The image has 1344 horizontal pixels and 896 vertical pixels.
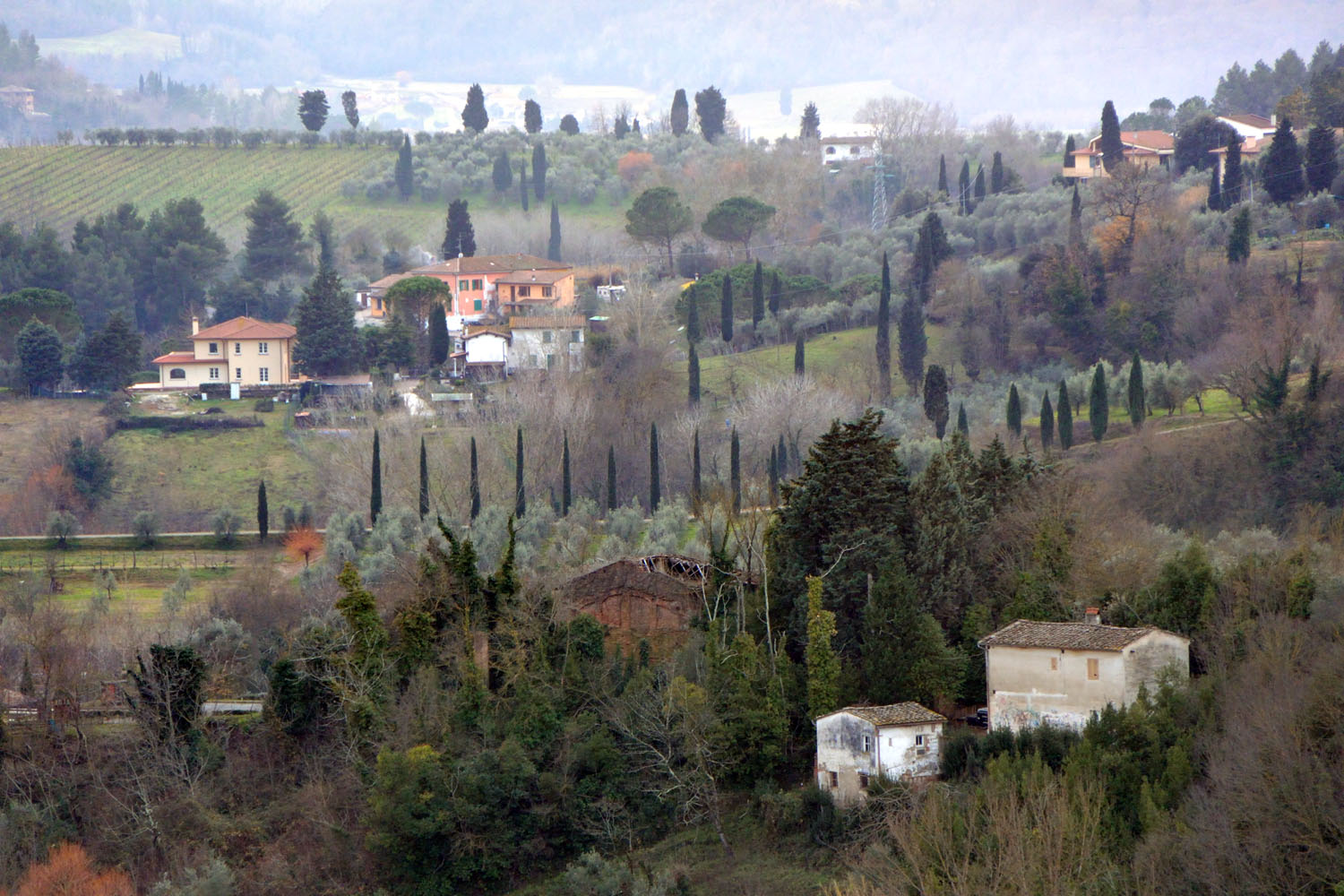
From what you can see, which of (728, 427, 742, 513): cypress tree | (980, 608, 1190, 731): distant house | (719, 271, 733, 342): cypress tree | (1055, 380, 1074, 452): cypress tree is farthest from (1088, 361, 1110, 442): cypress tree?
(719, 271, 733, 342): cypress tree

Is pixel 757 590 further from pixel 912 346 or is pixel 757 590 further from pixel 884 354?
pixel 912 346

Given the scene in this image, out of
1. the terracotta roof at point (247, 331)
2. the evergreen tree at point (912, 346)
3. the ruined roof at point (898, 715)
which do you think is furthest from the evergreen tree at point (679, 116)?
the ruined roof at point (898, 715)

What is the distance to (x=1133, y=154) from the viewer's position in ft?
257

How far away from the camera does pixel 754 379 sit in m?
62.1

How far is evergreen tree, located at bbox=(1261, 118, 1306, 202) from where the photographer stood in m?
64.9

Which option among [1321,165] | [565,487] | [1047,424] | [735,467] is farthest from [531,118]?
[1047,424]

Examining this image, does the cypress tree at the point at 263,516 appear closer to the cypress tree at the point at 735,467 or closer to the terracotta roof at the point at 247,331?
the cypress tree at the point at 735,467

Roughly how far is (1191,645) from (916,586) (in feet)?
17.5

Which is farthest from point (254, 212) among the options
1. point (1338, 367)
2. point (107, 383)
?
point (1338, 367)

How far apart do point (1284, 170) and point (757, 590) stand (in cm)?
4056

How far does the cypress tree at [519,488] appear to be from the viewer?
4856 centimetres

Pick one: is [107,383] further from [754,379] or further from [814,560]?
[814,560]

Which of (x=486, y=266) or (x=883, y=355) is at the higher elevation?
(x=486, y=266)

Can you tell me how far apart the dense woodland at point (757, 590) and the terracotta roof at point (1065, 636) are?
1.29m
